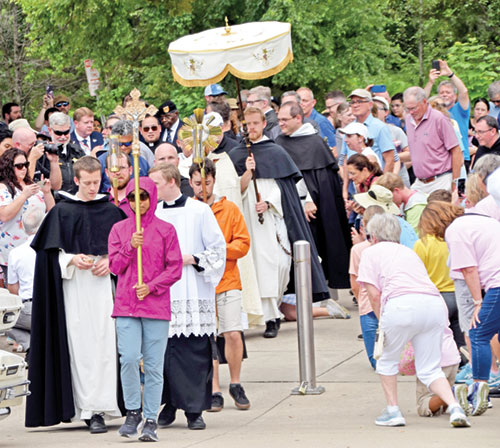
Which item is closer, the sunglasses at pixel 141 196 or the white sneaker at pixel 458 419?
the white sneaker at pixel 458 419

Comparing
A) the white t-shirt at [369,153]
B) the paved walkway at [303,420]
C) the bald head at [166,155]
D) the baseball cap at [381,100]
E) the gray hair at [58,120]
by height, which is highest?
the baseball cap at [381,100]

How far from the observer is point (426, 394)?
9.49 meters

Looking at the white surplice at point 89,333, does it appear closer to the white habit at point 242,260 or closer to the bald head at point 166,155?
the white habit at point 242,260

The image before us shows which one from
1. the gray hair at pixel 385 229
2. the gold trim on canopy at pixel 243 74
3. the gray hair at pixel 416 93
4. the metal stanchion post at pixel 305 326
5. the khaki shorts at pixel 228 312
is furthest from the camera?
the gray hair at pixel 416 93

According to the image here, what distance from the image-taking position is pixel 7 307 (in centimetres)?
905

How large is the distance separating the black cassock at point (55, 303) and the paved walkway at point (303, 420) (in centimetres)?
23

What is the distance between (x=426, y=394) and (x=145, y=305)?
2.31 metres

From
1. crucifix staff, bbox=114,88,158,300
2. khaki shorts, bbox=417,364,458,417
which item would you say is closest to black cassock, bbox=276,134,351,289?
crucifix staff, bbox=114,88,158,300

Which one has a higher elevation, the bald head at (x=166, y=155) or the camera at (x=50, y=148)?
the camera at (x=50, y=148)

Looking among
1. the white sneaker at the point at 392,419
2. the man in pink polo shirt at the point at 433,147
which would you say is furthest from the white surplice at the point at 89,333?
the man in pink polo shirt at the point at 433,147

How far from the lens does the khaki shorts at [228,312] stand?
10.2 meters

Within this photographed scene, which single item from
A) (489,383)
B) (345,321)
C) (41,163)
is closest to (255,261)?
(345,321)

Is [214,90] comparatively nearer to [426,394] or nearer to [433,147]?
[433,147]

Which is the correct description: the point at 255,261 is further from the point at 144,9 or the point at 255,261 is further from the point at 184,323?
the point at 144,9
